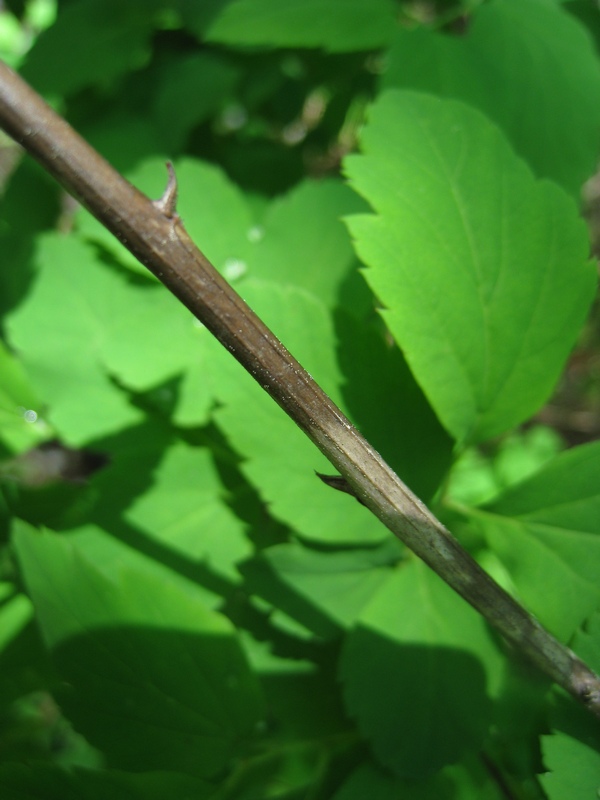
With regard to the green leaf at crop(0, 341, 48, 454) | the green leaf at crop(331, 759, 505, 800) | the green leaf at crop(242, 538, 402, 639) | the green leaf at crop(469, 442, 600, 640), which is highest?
the green leaf at crop(0, 341, 48, 454)

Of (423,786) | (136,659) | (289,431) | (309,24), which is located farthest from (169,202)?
(309,24)

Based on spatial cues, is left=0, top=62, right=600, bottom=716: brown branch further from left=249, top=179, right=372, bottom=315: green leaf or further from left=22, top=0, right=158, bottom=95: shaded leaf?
left=22, top=0, right=158, bottom=95: shaded leaf

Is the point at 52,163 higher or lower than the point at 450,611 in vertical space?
higher

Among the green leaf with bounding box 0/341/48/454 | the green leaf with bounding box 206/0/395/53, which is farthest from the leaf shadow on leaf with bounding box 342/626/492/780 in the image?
the green leaf with bounding box 206/0/395/53

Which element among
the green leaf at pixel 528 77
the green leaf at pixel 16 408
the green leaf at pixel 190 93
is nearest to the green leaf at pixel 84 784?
the green leaf at pixel 16 408

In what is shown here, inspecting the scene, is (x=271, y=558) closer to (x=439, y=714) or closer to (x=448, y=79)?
(x=439, y=714)

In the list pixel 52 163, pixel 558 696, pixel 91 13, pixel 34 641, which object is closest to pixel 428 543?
pixel 558 696

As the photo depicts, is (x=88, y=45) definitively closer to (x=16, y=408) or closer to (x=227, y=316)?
(x=16, y=408)

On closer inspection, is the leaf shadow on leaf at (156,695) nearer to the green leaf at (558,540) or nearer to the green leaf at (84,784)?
the green leaf at (84,784)
